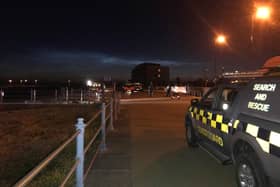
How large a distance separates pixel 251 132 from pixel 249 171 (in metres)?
0.53

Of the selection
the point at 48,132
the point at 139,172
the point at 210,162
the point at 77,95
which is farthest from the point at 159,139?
the point at 77,95

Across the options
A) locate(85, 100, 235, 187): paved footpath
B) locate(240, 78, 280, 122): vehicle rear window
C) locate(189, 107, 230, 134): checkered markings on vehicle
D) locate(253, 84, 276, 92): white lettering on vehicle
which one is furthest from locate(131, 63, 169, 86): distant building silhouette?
locate(253, 84, 276, 92): white lettering on vehicle

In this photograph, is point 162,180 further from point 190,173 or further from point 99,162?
point 99,162

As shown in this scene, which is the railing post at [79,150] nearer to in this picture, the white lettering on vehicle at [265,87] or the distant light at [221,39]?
the white lettering on vehicle at [265,87]

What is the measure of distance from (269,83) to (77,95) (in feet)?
78.2

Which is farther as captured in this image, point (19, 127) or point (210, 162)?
point (19, 127)

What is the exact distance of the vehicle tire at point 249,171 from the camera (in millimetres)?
3693

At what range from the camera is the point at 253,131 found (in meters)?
3.88

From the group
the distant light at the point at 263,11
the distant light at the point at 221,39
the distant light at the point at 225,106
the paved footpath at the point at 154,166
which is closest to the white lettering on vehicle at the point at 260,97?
the distant light at the point at 225,106

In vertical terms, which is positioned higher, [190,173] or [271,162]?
[271,162]

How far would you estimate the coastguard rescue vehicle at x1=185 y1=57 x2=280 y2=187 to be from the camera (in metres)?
3.49

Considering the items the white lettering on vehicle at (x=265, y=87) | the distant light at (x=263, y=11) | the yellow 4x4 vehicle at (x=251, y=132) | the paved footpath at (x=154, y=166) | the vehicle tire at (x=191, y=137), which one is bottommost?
the paved footpath at (x=154, y=166)

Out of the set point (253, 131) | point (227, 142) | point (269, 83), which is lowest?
point (227, 142)

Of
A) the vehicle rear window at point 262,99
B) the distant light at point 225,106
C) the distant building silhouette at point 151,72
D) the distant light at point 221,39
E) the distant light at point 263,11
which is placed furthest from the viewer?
the distant building silhouette at point 151,72
